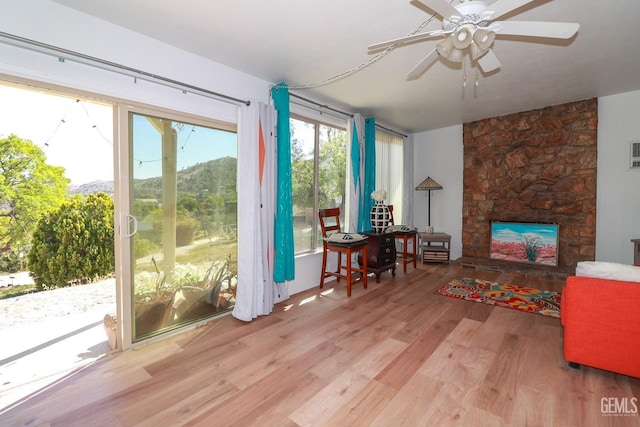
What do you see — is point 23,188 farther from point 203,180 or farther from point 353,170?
point 353,170

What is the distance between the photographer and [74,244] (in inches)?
163

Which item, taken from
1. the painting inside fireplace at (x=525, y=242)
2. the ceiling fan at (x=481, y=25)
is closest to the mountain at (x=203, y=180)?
the ceiling fan at (x=481, y=25)

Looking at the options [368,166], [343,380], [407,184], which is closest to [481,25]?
[343,380]

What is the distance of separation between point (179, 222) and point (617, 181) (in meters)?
5.45

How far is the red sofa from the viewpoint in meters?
1.70

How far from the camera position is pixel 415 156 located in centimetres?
577

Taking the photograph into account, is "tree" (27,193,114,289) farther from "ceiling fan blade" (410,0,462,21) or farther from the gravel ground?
"ceiling fan blade" (410,0,462,21)

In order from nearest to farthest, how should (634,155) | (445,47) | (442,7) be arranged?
(442,7), (445,47), (634,155)

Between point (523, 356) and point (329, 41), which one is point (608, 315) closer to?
point (523, 356)

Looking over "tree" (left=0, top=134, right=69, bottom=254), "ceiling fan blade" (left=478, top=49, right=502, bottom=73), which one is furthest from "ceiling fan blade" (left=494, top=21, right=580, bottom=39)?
"tree" (left=0, top=134, right=69, bottom=254)

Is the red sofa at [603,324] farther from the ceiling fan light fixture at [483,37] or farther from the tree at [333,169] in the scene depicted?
the tree at [333,169]

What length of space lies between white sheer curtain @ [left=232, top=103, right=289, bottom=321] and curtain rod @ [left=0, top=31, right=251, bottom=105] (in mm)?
413

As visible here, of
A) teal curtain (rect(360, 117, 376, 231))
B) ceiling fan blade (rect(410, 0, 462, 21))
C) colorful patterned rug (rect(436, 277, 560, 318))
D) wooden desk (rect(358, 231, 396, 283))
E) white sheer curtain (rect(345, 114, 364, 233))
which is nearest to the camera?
ceiling fan blade (rect(410, 0, 462, 21))

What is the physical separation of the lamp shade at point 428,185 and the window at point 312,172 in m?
1.89
